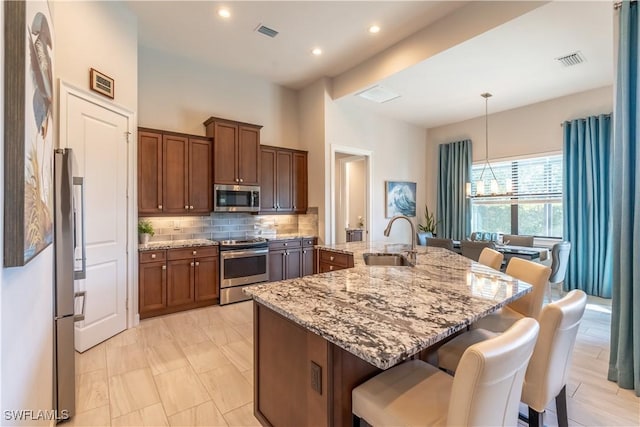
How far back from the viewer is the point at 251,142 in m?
4.58

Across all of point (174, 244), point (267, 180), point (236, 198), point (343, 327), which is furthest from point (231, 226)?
point (343, 327)

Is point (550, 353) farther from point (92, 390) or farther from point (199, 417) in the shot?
point (92, 390)

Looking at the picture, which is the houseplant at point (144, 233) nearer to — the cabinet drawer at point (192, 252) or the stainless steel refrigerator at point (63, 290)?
the cabinet drawer at point (192, 252)

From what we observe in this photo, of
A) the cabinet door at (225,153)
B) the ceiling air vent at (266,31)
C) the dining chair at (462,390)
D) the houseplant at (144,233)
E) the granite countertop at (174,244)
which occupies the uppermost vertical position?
the ceiling air vent at (266,31)

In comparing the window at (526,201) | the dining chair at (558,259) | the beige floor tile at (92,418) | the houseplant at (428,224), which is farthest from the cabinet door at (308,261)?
the window at (526,201)

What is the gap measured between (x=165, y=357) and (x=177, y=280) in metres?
1.29

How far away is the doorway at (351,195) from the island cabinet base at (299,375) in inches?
134

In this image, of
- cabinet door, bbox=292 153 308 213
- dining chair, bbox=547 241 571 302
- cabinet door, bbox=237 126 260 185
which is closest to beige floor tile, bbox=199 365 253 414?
cabinet door, bbox=237 126 260 185

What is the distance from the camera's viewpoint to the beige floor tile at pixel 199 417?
187 centimetres

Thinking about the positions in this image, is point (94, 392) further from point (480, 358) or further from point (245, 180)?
point (245, 180)

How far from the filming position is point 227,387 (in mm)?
2252

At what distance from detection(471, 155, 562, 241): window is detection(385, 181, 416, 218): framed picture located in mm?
1213

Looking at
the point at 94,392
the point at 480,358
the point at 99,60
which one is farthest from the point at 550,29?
the point at 94,392

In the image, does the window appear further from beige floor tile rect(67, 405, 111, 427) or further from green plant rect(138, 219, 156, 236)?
beige floor tile rect(67, 405, 111, 427)
